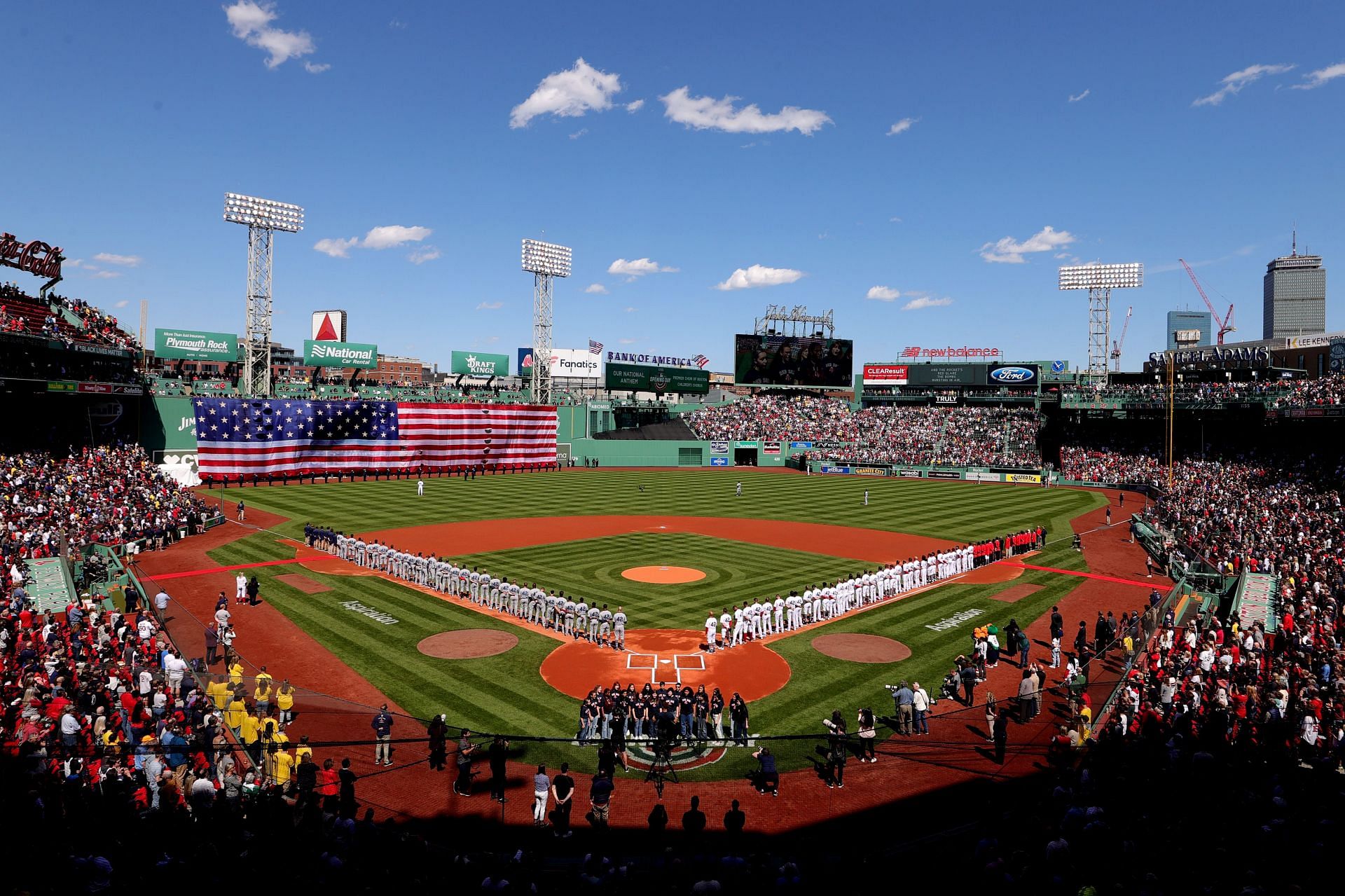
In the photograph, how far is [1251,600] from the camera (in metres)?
22.2

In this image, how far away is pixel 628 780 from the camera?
13258 mm

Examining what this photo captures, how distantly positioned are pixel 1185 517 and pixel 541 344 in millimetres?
55521

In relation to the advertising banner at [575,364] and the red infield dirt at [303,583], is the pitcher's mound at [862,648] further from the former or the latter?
the advertising banner at [575,364]

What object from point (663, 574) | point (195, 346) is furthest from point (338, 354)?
point (663, 574)

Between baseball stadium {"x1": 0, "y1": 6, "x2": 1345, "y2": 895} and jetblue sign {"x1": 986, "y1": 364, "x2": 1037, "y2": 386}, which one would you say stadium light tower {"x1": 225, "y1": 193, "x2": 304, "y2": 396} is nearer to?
baseball stadium {"x1": 0, "y1": 6, "x2": 1345, "y2": 895}

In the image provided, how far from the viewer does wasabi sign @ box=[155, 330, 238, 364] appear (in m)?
56.6

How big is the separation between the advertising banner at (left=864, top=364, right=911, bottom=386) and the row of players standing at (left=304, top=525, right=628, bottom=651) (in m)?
69.3

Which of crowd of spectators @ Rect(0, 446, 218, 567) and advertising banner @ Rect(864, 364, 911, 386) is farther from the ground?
advertising banner @ Rect(864, 364, 911, 386)

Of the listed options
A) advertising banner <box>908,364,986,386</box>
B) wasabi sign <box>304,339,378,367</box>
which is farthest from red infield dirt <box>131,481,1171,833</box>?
advertising banner <box>908,364,986,386</box>

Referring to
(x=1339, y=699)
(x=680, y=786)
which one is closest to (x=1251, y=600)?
(x=1339, y=699)

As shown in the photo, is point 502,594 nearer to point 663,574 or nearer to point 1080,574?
point 663,574

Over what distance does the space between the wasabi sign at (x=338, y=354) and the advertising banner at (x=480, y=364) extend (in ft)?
30.1

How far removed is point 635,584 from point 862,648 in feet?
29.1

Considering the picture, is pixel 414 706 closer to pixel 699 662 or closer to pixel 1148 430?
pixel 699 662
